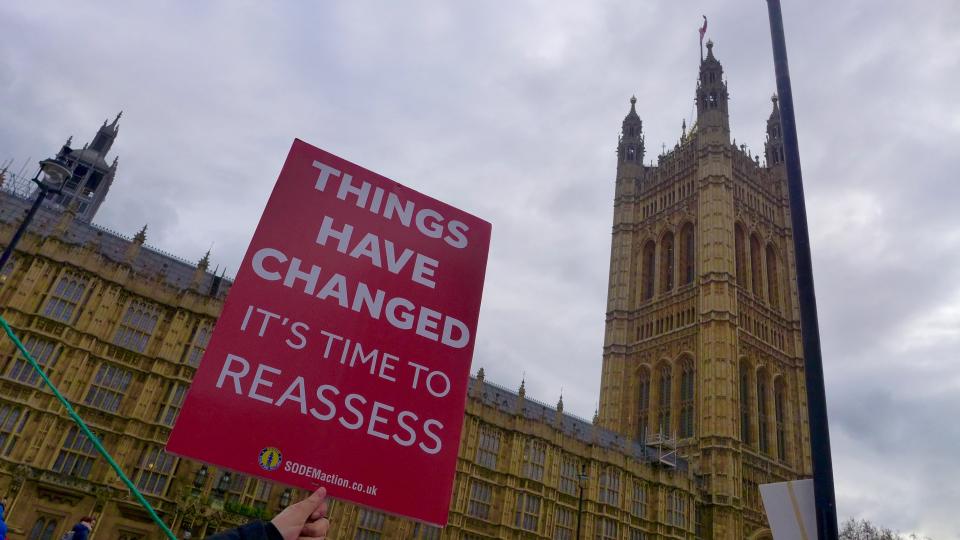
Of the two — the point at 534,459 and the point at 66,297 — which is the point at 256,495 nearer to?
the point at 66,297

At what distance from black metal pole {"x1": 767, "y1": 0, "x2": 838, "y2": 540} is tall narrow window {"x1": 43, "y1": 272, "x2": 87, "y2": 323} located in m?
28.9

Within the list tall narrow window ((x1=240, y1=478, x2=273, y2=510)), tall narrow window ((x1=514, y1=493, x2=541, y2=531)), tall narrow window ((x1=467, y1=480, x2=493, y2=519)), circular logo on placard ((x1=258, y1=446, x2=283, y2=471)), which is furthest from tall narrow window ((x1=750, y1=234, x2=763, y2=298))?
circular logo on placard ((x1=258, y1=446, x2=283, y2=471))

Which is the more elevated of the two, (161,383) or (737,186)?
(737,186)

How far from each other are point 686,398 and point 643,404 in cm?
516

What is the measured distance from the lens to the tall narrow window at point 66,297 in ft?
85.9

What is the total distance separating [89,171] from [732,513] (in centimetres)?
5667

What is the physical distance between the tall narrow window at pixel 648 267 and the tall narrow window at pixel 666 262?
892mm


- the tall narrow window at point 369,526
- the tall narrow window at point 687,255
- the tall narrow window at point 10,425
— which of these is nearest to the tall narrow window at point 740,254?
the tall narrow window at point 687,255

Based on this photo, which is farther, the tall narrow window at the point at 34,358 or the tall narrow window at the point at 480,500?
the tall narrow window at the point at 480,500

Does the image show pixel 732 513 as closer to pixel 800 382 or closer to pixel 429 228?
pixel 800 382

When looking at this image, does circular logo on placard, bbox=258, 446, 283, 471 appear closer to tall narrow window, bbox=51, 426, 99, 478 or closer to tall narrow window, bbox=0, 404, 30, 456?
tall narrow window, bbox=51, 426, 99, 478

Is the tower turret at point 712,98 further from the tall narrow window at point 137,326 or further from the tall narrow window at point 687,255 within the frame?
the tall narrow window at point 137,326

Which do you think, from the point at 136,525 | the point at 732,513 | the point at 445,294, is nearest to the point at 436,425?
the point at 445,294

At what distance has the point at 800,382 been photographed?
56531 millimetres
